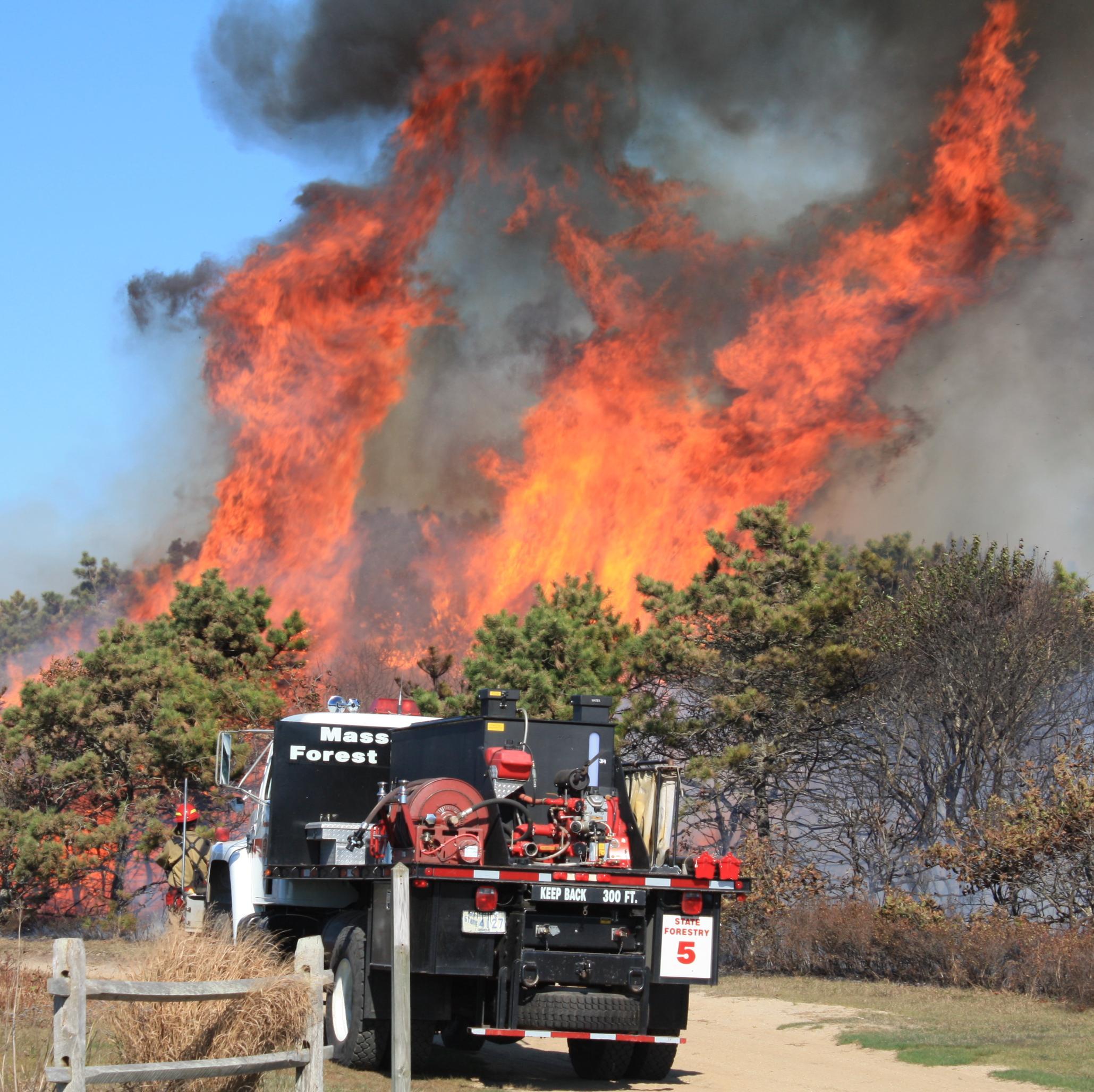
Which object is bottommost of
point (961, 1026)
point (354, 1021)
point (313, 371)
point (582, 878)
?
point (961, 1026)

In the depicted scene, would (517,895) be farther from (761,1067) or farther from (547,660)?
(547,660)

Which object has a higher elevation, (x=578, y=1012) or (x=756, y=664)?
(x=756, y=664)

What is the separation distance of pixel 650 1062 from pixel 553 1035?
166cm

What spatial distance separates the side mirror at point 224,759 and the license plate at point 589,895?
4.67 metres

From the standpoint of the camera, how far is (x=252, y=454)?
191 feet

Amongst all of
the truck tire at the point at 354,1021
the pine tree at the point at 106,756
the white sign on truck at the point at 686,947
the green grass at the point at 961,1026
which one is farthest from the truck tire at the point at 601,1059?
the pine tree at the point at 106,756

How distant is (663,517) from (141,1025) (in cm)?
4053

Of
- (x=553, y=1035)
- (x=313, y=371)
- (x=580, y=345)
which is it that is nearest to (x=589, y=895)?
(x=553, y=1035)

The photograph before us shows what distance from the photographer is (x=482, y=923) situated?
36.8 feet

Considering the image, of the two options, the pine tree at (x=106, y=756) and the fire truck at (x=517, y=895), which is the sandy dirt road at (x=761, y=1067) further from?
the pine tree at (x=106, y=756)

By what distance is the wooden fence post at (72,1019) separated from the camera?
6.95 m

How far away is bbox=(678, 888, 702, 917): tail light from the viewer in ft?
38.9

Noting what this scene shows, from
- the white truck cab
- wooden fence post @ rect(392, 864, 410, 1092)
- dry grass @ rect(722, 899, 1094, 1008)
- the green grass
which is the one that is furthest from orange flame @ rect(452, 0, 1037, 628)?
wooden fence post @ rect(392, 864, 410, 1092)

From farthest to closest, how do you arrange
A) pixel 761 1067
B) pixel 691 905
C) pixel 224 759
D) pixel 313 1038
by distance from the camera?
1. pixel 224 759
2. pixel 761 1067
3. pixel 691 905
4. pixel 313 1038
